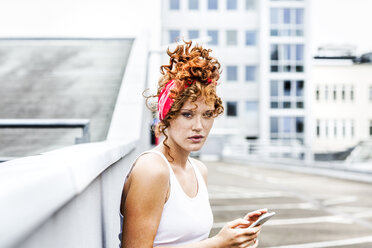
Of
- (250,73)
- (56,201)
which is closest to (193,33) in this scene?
(250,73)

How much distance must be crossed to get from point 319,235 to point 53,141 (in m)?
4.96

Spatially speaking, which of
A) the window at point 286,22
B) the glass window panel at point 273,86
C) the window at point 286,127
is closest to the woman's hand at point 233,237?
the window at point 286,127

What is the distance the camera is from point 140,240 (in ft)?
6.15

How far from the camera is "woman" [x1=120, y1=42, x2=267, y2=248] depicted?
188 centimetres

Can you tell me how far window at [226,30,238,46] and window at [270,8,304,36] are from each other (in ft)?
10.9

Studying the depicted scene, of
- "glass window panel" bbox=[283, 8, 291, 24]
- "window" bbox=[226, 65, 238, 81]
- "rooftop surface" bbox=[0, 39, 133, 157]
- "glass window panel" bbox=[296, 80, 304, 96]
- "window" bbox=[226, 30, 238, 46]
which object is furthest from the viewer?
"window" bbox=[226, 30, 238, 46]

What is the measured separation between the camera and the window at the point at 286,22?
149 ft

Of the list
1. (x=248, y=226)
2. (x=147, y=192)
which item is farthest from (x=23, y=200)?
(x=248, y=226)

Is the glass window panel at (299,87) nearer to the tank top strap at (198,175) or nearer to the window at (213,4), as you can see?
the window at (213,4)

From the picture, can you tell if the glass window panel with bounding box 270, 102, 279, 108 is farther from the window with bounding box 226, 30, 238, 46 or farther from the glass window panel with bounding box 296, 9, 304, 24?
the glass window panel with bounding box 296, 9, 304, 24

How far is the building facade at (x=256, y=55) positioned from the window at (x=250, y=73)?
0.05m

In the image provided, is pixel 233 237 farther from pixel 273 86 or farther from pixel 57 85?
pixel 273 86

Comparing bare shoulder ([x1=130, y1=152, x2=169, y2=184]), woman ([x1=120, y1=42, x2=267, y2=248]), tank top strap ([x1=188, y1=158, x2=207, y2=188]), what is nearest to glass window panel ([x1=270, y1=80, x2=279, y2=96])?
tank top strap ([x1=188, y1=158, x2=207, y2=188])

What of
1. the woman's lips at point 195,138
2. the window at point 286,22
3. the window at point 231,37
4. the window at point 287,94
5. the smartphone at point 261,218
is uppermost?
the window at point 286,22
